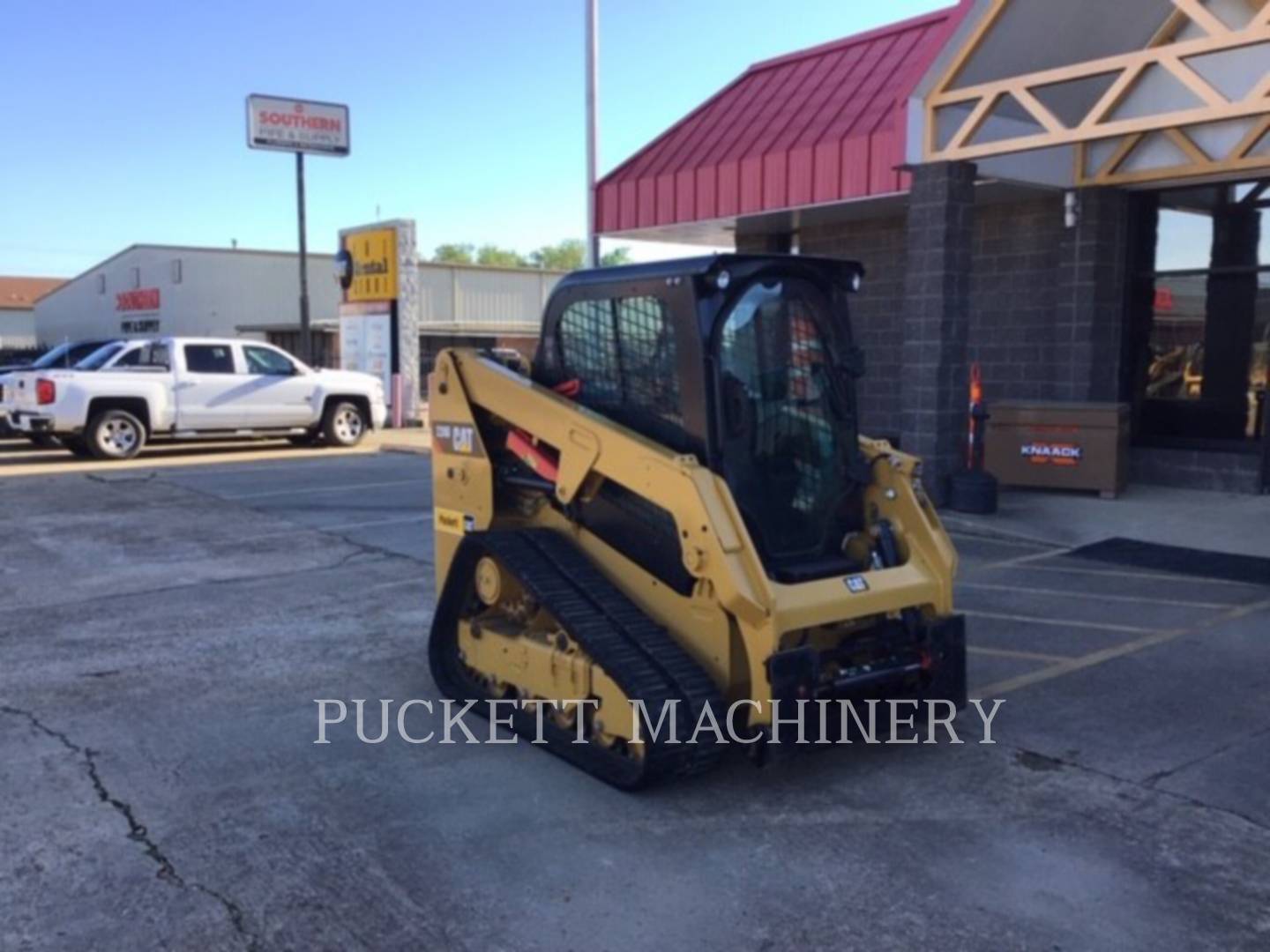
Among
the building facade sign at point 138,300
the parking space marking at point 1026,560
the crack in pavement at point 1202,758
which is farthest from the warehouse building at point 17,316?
the crack in pavement at point 1202,758

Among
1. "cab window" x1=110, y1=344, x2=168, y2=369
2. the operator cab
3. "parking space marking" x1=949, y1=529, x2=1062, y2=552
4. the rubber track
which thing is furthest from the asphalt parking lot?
"cab window" x1=110, y1=344, x2=168, y2=369

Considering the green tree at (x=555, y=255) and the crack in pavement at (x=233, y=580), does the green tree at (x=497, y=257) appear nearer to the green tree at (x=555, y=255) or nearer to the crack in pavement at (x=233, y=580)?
the green tree at (x=555, y=255)

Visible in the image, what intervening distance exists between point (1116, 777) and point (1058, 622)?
2.60 m

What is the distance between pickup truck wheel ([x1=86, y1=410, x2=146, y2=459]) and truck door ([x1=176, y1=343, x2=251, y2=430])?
0.66 meters

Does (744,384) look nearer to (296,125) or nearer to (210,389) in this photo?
(210,389)

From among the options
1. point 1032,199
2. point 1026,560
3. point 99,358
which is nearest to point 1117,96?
point 1026,560

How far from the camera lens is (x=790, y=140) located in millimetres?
12070

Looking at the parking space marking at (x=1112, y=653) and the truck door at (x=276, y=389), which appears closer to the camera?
the parking space marking at (x=1112, y=653)

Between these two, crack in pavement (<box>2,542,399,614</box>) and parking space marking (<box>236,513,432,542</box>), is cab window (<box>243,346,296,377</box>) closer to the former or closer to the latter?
parking space marking (<box>236,513,432,542</box>)

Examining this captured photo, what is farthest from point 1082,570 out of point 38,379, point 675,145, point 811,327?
point 38,379

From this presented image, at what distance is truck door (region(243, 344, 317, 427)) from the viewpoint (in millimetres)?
17391

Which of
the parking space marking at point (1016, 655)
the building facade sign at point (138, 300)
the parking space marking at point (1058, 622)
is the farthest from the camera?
the building facade sign at point (138, 300)

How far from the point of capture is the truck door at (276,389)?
57.1 ft

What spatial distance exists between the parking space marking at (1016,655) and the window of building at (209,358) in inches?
542
